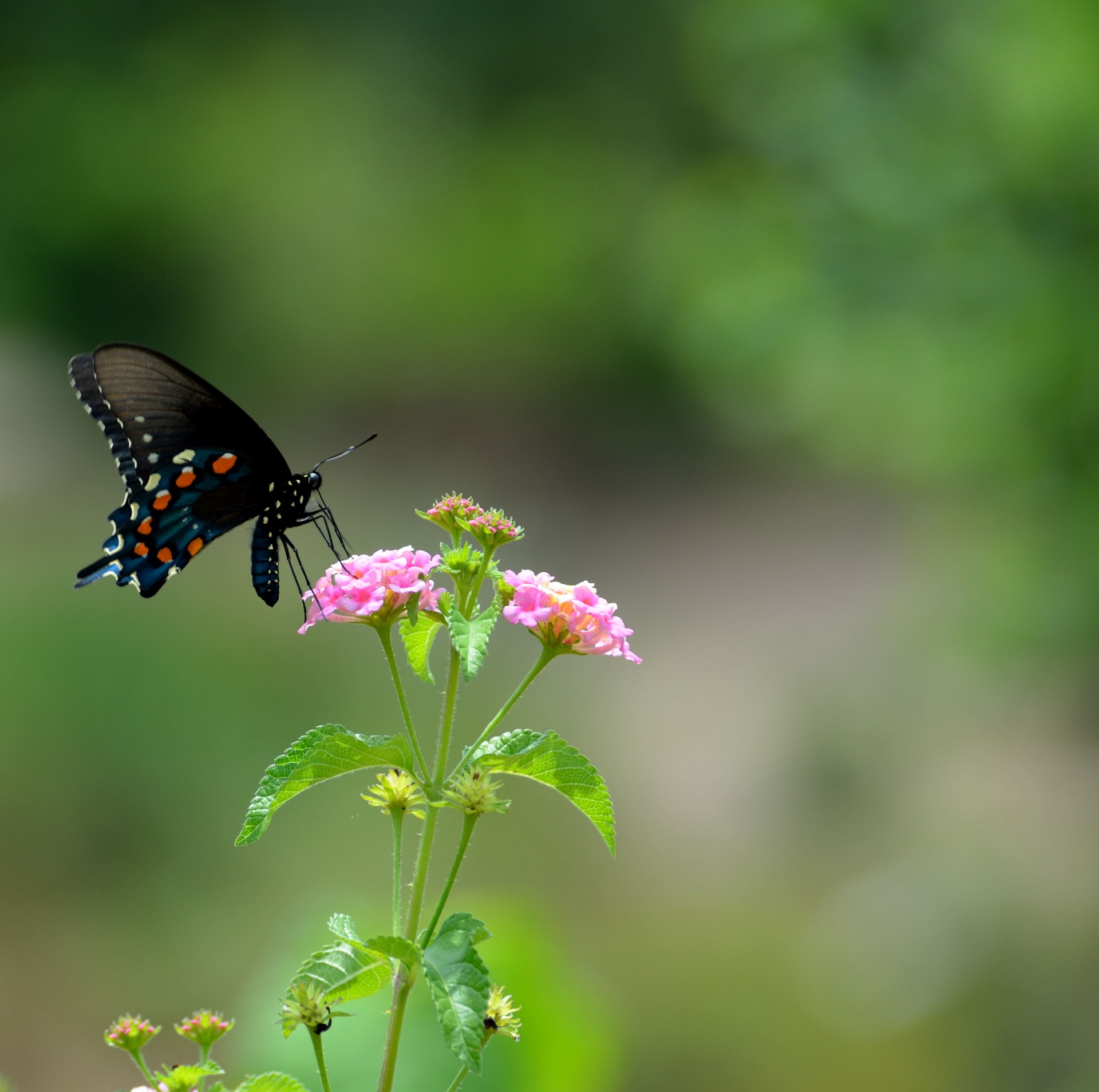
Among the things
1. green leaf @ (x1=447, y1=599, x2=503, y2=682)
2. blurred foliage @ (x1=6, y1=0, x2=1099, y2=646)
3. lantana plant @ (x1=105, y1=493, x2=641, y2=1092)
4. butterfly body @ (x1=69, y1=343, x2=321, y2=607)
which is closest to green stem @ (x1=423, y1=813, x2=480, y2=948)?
lantana plant @ (x1=105, y1=493, x2=641, y2=1092)

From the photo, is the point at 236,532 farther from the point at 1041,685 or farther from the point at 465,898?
the point at 465,898

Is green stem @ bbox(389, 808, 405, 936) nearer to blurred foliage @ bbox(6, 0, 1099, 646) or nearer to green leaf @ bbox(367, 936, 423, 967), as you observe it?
green leaf @ bbox(367, 936, 423, 967)

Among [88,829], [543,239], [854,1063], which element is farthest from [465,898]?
[543,239]

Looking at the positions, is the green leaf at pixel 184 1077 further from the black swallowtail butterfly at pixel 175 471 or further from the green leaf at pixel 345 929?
the black swallowtail butterfly at pixel 175 471

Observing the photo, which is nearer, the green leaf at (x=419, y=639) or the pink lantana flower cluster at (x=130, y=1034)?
the pink lantana flower cluster at (x=130, y=1034)

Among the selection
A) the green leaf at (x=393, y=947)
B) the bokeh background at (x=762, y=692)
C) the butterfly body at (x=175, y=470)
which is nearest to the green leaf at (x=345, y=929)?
the green leaf at (x=393, y=947)

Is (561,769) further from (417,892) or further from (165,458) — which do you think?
(165,458)
